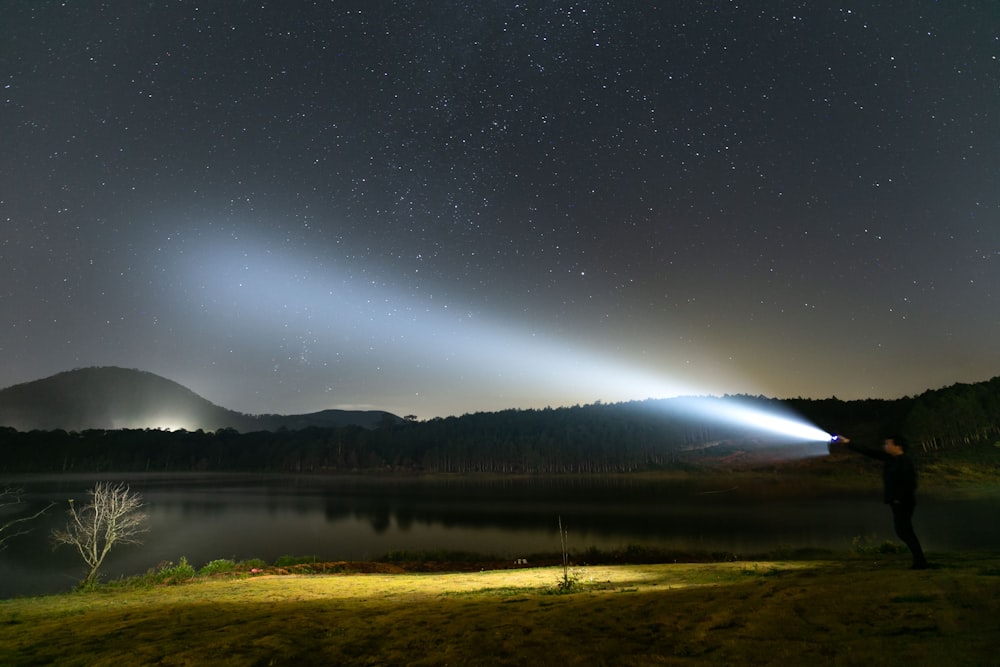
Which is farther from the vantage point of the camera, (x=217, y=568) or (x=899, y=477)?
(x=217, y=568)

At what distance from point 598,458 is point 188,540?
129 metres

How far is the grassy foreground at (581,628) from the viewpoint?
6.32m

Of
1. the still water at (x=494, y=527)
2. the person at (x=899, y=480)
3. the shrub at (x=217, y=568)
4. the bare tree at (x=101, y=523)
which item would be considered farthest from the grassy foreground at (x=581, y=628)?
the still water at (x=494, y=527)

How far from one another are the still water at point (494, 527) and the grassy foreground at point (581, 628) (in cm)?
2741

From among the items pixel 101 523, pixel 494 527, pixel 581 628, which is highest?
pixel 581 628

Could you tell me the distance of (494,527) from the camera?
5712 cm

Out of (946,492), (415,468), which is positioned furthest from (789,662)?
(415,468)

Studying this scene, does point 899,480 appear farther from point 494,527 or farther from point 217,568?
point 494,527

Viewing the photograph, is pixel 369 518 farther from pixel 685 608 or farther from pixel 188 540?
pixel 685 608

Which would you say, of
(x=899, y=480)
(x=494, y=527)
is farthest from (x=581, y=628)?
(x=494, y=527)

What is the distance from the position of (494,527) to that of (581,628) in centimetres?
5119

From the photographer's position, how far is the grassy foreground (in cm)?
632

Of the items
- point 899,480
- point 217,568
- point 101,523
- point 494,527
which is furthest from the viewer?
point 494,527

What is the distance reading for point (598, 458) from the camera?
16325cm
